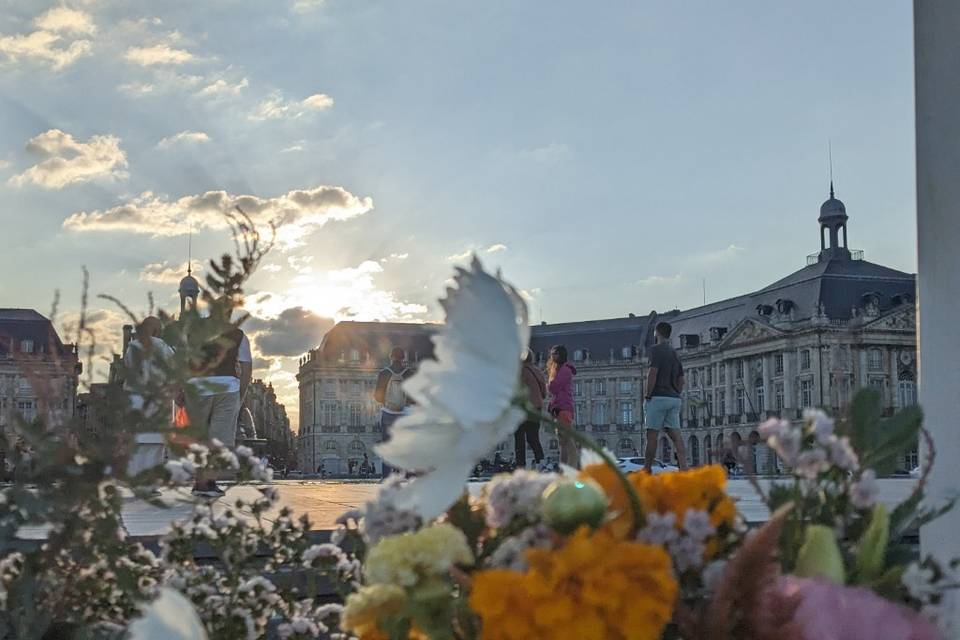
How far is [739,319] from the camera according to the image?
254 ft

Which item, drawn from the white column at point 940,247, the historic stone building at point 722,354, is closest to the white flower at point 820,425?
the white column at point 940,247

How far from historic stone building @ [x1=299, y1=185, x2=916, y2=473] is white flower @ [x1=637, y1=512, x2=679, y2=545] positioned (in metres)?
54.2

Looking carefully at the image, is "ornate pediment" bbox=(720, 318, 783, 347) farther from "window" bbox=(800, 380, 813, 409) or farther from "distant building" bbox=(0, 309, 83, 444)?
"distant building" bbox=(0, 309, 83, 444)

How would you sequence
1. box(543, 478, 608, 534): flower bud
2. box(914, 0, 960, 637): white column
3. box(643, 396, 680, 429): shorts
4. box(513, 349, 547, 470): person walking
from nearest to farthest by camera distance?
box(543, 478, 608, 534): flower bud < box(914, 0, 960, 637): white column < box(513, 349, 547, 470): person walking < box(643, 396, 680, 429): shorts

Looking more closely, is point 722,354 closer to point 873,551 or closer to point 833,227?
point 833,227

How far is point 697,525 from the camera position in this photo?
0.80 metres

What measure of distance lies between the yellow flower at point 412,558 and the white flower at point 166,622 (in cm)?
19

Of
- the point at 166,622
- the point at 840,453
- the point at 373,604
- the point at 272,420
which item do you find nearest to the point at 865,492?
the point at 840,453

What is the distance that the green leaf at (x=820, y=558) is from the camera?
0.76 metres

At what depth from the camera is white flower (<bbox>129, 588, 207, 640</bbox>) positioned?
0.59 metres

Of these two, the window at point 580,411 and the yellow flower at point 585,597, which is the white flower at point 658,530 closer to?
the yellow flower at point 585,597

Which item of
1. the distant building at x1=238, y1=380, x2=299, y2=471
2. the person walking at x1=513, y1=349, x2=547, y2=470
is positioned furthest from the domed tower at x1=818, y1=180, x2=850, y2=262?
the person walking at x1=513, y1=349, x2=547, y2=470

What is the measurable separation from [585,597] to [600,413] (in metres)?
92.0

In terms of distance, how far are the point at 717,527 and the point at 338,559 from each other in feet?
2.12
